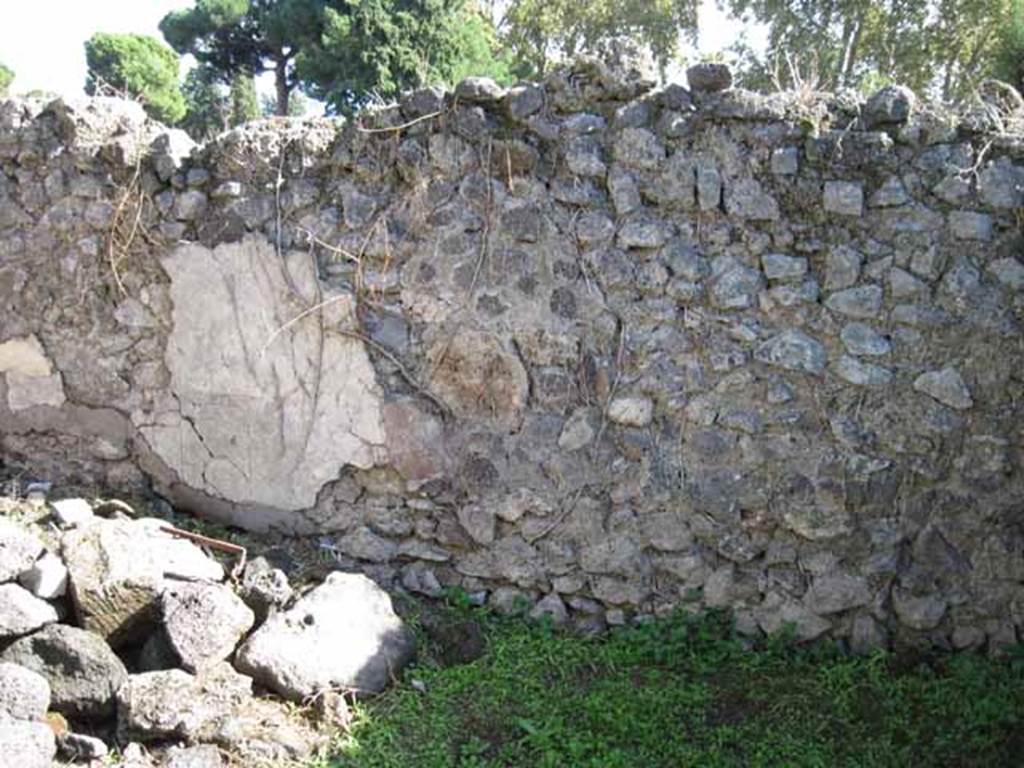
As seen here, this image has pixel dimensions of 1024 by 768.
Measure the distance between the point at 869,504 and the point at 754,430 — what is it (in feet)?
1.55

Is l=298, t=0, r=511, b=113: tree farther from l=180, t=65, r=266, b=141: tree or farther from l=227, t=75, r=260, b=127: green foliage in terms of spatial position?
l=180, t=65, r=266, b=141: tree

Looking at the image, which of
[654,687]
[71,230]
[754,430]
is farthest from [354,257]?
[654,687]

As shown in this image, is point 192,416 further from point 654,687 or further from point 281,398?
point 654,687

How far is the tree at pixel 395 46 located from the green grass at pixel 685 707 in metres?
9.93

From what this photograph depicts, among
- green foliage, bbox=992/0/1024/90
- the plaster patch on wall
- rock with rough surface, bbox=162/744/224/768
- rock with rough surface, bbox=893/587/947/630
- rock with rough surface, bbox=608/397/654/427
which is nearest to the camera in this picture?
rock with rough surface, bbox=162/744/224/768

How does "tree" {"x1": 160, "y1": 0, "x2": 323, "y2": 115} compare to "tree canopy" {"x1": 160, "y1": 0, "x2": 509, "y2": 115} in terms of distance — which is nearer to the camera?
"tree canopy" {"x1": 160, "y1": 0, "x2": 509, "y2": 115}

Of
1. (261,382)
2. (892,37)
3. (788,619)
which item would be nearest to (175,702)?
(261,382)

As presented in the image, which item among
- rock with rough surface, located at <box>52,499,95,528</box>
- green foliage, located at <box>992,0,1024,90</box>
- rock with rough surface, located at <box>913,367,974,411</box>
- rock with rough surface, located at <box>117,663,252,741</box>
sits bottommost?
rock with rough surface, located at <box>117,663,252,741</box>

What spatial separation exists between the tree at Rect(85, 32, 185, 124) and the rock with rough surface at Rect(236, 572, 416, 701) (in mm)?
12153

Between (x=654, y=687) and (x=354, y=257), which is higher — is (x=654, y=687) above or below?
below

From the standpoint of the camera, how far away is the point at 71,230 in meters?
Answer: 4.30

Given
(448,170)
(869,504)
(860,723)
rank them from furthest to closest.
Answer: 1. (448,170)
2. (869,504)
3. (860,723)

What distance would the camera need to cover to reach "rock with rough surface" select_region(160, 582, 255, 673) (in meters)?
3.36

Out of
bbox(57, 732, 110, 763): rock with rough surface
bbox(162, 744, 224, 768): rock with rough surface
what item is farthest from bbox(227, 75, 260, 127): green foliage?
bbox(162, 744, 224, 768): rock with rough surface
